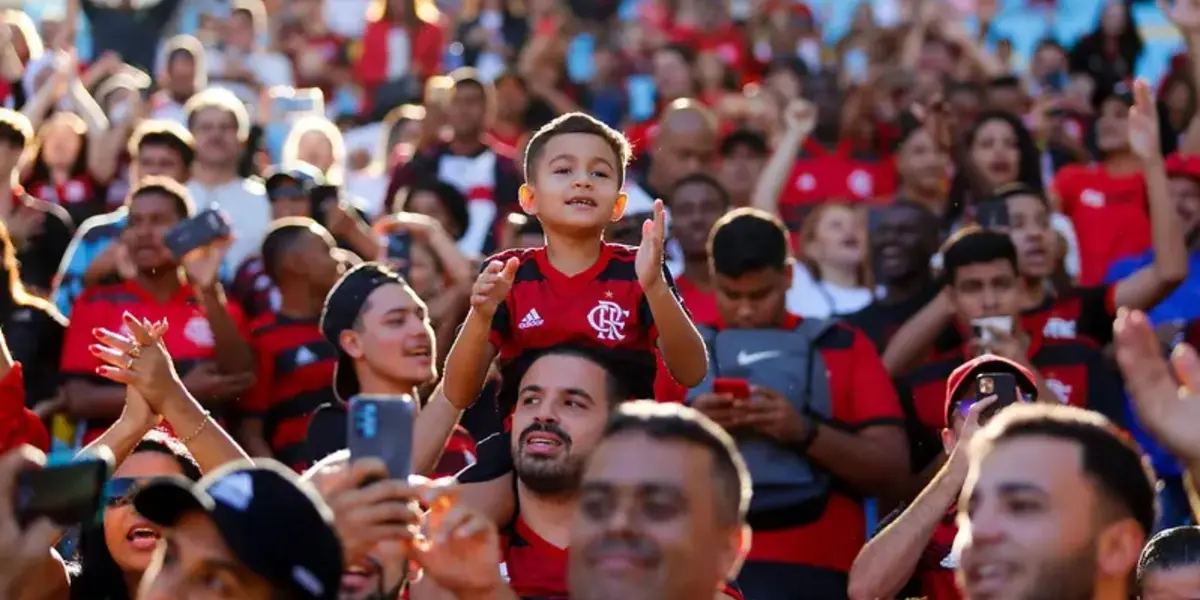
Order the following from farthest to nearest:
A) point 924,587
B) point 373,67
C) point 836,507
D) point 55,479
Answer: point 373,67 → point 836,507 → point 924,587 → point 55,479

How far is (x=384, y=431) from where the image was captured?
425 centimetres

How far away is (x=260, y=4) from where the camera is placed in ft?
53.3

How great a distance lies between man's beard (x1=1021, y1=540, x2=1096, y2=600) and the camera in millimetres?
4348

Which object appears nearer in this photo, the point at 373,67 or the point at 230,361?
the point at 230,361

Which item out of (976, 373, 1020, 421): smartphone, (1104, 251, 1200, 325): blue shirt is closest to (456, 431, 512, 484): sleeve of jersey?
(976, 373, 1020, 421): smartphone

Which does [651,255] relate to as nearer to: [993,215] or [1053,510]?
[1053,510]

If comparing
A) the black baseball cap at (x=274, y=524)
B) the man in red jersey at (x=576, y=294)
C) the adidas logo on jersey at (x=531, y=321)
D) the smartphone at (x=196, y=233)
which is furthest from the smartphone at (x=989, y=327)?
the black baseball cap at (x=274, y=524)

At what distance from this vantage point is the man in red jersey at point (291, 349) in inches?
331

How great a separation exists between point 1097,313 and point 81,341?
14.0 ft

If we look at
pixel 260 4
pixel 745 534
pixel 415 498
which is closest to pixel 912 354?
pixel 745 534

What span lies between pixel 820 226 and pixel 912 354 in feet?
Answer: 5.39

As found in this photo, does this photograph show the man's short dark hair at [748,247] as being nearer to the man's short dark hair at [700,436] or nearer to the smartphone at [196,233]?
the smartphone at [196,233]

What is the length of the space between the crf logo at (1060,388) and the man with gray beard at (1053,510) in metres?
3.49

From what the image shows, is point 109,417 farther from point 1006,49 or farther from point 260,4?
point 1006,49
